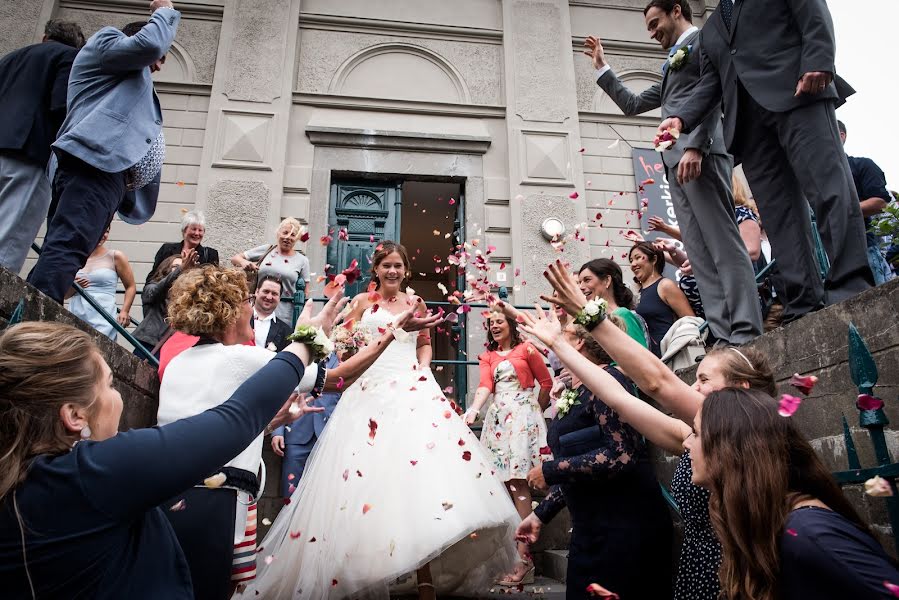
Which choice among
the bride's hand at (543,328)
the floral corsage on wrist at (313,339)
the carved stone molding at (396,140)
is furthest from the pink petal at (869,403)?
the carved stone molding at (396,140)

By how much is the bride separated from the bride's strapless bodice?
3 centimetres

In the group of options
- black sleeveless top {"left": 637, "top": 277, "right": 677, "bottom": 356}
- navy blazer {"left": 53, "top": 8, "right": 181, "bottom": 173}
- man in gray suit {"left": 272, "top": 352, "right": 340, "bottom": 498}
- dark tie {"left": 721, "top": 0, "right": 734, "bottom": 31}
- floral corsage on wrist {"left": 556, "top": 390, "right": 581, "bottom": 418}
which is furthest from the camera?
black sleeveless top {"left": 637, "top": 277, "right": 677, "bottom": 356}

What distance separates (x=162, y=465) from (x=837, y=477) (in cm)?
188

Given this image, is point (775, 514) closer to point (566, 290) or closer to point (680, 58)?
point (566, 290)

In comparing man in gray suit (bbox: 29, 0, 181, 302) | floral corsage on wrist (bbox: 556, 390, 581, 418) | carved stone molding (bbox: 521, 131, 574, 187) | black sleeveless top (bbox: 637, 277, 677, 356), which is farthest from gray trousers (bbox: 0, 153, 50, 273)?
carved stone molding (bbox: 521, 131, 574, 187)

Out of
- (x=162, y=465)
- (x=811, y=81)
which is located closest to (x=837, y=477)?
(x=162, y=465)

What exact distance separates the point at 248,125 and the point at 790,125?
6726 mm

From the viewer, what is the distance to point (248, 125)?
8.10 meters

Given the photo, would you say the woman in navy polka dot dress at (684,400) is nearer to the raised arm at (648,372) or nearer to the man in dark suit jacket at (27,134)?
the raised arm at (648,372)

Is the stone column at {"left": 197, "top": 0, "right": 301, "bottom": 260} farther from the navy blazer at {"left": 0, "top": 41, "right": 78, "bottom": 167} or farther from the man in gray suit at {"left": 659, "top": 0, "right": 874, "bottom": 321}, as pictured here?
the man in gray suit at {"left": 659, "top": 0, "right": 874, "bottom": 321}

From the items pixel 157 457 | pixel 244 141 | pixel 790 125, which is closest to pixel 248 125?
pixel 244 141

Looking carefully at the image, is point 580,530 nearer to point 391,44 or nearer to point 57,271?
point 57,271

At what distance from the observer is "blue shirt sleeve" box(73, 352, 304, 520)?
122 centimetres

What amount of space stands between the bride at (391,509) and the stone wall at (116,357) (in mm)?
973
